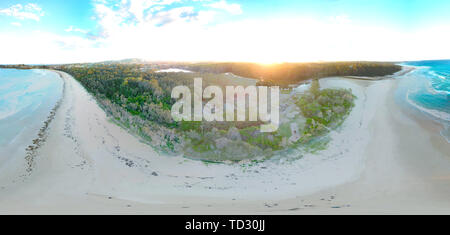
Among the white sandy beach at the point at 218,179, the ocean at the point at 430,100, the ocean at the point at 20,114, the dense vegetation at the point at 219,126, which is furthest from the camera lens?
the ocean at the point at 430,100

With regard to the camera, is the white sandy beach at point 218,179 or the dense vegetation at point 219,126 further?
the dense vegetation at point 219,126

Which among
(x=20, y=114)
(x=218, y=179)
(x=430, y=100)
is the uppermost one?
(x=430, y=100)

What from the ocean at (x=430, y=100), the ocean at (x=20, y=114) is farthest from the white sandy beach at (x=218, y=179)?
the ocean at (x=430, y=100)

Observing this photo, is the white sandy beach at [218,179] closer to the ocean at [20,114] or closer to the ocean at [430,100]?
the ocean at [20,114]

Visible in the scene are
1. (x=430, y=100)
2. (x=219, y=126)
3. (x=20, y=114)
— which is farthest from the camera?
(x=430, y=100)

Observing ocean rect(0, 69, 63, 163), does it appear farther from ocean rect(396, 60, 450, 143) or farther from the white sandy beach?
ocean rect(396, 60, 450, 143)

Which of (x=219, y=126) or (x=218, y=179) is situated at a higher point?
(x=219, y=126)

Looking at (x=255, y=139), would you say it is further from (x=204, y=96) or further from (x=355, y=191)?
(x=204, y=96)

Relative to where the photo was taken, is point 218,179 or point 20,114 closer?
point 218,179

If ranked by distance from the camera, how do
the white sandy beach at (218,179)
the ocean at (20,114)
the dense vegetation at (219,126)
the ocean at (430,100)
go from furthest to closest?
the ocean at (430,100)
the dense vegetation at (219,126)
the ocean at (20,114)
the white sandy beach at (218,179)

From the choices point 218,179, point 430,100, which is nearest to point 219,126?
point 218,179

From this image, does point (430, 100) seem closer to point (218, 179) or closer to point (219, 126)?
point (219, 126)
